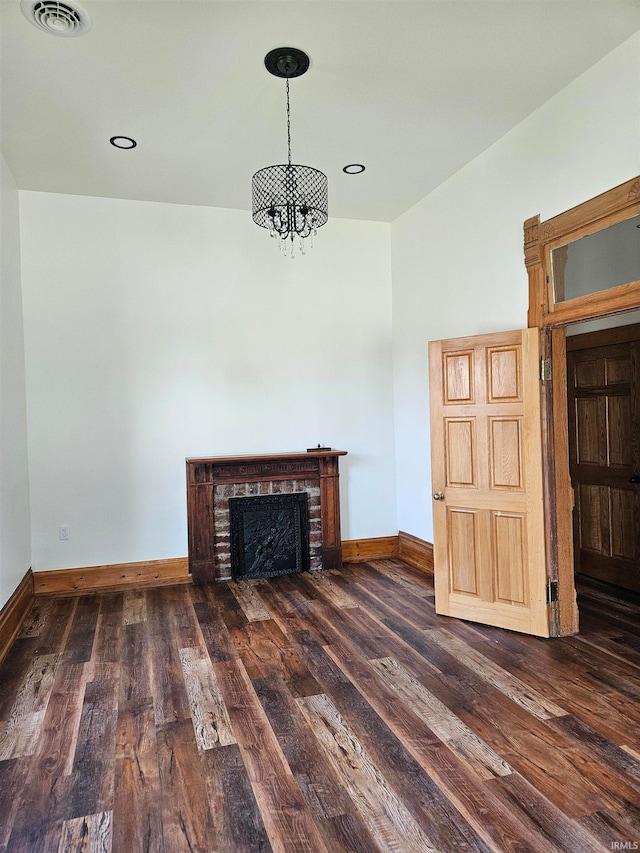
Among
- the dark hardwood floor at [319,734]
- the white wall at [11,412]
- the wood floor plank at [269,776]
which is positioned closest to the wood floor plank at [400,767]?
the dark hardwood floor at [319,734]

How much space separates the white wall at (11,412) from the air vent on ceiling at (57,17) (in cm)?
167

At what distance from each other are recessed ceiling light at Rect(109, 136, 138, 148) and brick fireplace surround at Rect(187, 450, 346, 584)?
8.33ft

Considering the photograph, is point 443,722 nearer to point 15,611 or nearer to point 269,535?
point 269,535

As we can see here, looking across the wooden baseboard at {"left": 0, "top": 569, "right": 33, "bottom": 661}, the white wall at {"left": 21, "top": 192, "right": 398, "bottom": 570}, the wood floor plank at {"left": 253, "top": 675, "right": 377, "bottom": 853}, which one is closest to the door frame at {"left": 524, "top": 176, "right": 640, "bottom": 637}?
the wood floor plank at {"left": 253, "top": 675, "right": 377, "bottom": 853}

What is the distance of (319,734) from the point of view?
2564 millimetres

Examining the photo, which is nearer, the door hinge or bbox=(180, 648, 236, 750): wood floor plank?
bbox=(180, 648, 236, 750): wood floor plank

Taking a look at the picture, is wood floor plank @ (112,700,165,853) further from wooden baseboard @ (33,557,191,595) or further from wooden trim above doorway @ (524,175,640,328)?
wooden trim above doorway @ (524,175,640,328)

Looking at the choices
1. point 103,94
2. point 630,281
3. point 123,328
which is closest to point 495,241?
point 630,281

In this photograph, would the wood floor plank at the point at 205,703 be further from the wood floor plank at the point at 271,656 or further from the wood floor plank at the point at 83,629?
the wood floor plank at the point at 83,629

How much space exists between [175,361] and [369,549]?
2.69m

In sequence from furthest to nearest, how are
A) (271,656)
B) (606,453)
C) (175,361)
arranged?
(175,361)
(606,453)
(271,656)

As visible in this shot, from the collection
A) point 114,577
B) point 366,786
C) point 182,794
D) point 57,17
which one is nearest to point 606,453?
point 366,786

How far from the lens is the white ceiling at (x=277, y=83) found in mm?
2746

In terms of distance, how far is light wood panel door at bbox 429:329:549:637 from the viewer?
Answer: 362 cm
